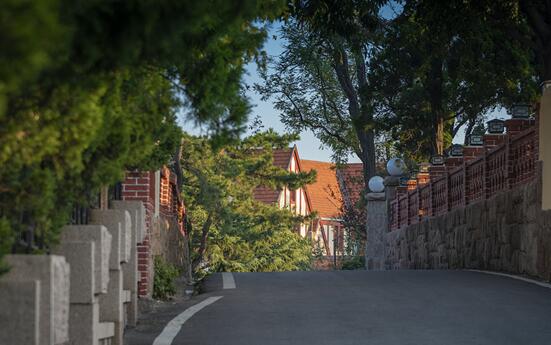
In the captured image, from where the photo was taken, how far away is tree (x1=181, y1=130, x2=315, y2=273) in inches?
1353

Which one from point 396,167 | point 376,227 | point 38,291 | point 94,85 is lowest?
point 38,291

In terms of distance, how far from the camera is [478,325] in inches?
458

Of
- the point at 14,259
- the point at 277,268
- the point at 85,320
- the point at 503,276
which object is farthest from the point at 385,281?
the point at 277,268

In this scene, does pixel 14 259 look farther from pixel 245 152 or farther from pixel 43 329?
pixel 245 152

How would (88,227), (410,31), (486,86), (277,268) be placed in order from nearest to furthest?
(88,227)
(410,31)
(486,86)
(277,268)

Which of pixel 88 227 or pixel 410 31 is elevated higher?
pixel 410 31

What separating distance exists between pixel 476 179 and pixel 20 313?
1812 centimetres

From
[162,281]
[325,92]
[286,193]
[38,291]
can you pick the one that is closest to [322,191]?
[286,193]

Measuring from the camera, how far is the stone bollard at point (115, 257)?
30.1 ft

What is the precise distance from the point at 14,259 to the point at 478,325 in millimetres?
6669

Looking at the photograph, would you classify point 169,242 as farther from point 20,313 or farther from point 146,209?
point 20,313

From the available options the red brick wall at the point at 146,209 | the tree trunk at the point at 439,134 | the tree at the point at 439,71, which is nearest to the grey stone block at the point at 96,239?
the red brick wall at the point at 146,209

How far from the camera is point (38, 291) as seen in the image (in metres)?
5.90

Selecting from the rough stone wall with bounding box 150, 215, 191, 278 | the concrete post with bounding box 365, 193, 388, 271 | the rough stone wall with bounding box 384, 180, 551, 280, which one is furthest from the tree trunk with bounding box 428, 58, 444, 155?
the rough stone wall with bounding box 150, 215, 191, 278
